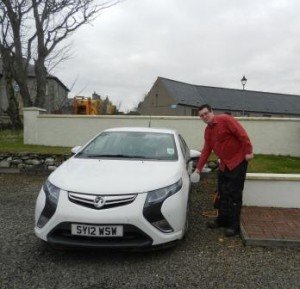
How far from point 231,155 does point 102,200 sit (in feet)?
6.30

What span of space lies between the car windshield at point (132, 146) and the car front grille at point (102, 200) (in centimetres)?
132

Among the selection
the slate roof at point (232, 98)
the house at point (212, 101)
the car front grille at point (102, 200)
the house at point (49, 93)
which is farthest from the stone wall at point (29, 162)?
the slate roof at point (232, 98)

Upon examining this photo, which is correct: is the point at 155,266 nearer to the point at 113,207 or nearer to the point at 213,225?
the point at 113,207

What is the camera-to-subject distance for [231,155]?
520 centimetres

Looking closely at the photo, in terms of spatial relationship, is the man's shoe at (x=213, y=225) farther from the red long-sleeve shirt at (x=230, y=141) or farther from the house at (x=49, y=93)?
the house at (x=49, y=93)

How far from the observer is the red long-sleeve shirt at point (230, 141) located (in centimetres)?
509

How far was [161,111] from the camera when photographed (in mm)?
54188

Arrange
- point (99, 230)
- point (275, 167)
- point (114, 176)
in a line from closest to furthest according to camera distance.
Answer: point (99, 230)
point (114, 176)
point (275, 167)

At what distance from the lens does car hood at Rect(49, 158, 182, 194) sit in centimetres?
423

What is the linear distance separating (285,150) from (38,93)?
13972mm

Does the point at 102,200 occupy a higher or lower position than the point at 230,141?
lower

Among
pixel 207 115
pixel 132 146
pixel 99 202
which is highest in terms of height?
pixel 207 115

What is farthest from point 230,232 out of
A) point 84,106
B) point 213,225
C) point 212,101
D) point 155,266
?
point 212,101

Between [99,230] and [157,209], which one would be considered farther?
[157,209]
